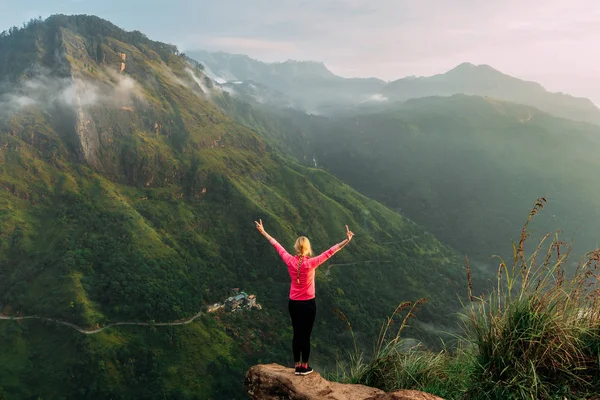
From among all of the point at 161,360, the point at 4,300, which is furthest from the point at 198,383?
the point at 4,300

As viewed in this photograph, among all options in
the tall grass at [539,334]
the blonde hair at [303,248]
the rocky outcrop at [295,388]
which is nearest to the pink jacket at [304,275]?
the blonde hair at [303,248]

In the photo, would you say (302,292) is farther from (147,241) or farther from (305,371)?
(147,241)

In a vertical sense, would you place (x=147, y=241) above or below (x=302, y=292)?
below

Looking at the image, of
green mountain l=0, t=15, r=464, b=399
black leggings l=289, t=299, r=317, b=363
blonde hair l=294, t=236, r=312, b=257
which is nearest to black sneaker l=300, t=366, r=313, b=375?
black leggings l=289, t=299, r=317, b=363

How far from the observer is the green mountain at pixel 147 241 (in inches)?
3268

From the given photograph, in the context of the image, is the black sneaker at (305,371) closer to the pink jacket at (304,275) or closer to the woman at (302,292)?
the woman at (302,292)

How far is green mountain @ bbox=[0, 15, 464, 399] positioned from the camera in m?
83.0

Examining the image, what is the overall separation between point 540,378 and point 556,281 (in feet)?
5.00

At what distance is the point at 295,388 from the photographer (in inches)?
265

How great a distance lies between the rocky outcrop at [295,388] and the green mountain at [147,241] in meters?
61.0

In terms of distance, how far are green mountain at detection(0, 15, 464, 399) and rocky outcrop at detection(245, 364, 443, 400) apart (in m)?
61.0

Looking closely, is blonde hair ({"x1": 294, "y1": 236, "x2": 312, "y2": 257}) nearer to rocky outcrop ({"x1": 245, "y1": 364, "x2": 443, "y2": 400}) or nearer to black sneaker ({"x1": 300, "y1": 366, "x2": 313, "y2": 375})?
black sneaker ({"x1": 300, "y1": 366, "x2": 313, "y2": 375})

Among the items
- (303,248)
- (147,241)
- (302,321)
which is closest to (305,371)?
(302,321)

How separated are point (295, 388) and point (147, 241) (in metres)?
123
